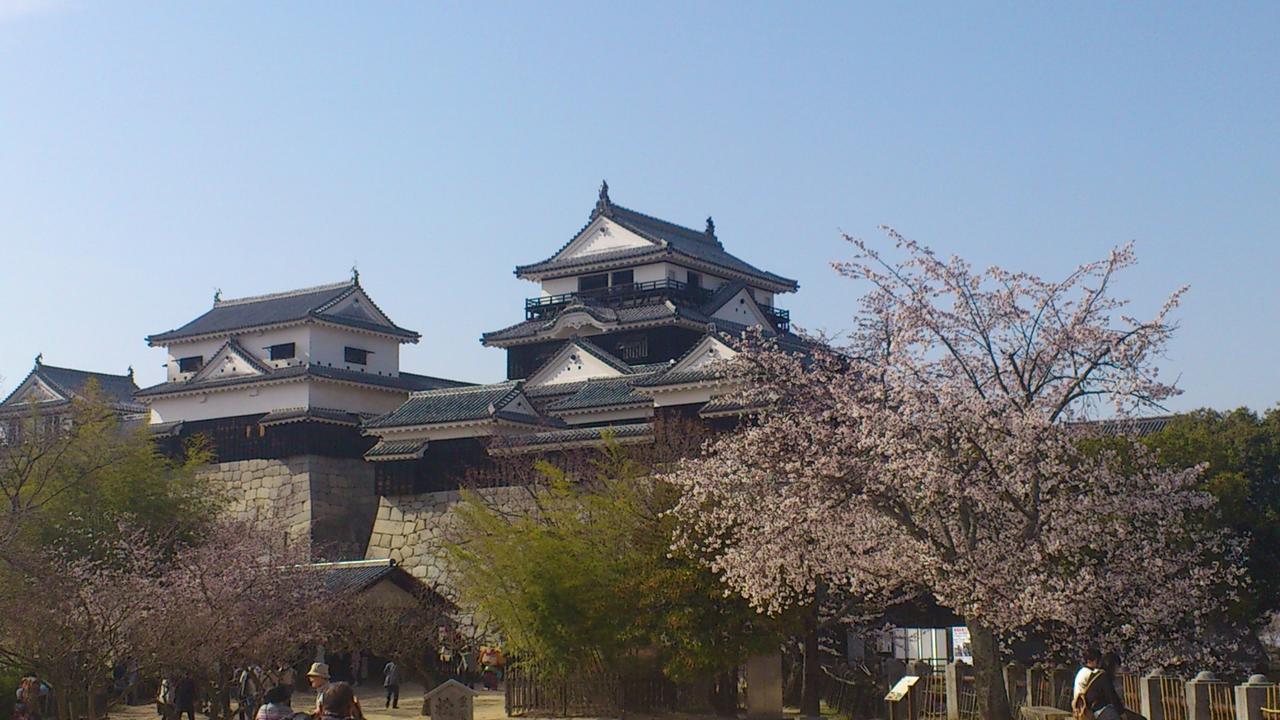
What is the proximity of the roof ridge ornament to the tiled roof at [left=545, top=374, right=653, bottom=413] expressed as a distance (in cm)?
978

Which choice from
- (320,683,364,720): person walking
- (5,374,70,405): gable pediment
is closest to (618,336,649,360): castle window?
(5,374,70,405): gable pediment

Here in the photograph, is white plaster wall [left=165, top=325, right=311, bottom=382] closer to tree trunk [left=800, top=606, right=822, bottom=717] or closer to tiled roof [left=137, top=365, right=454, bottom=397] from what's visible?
tiled roof [left=137, top=365, right=454, bottom=397]

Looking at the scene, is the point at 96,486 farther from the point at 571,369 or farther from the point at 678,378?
the point at 571,369

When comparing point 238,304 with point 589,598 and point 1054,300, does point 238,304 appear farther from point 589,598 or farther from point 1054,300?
point 1054,300

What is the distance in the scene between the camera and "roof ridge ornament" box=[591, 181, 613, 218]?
51.0m

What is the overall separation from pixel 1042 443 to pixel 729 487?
16.6ft

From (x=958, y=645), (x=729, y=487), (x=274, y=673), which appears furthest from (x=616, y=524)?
(x=958, y=645)

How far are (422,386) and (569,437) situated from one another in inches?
478

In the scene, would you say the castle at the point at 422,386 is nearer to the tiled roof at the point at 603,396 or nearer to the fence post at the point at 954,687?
the tiled roof at the point at 603,396

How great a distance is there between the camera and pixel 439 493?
4047 centimetres

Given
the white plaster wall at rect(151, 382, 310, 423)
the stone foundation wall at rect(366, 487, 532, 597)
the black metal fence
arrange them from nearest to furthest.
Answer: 1. the black metal fence
2. the stone foundation wall at rect(366, 487, 532, 597)
3. the white plaster wall at rect(151, 382, 310, 423)

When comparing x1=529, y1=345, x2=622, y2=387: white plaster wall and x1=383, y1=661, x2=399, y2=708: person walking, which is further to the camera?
x1=529, y1=345, x2=622, y2=387: white plaster wall

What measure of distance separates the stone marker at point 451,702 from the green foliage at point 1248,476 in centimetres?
1311

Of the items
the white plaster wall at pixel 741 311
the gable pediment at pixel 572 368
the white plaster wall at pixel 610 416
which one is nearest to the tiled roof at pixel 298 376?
the gable pediment at pixel 572 368
